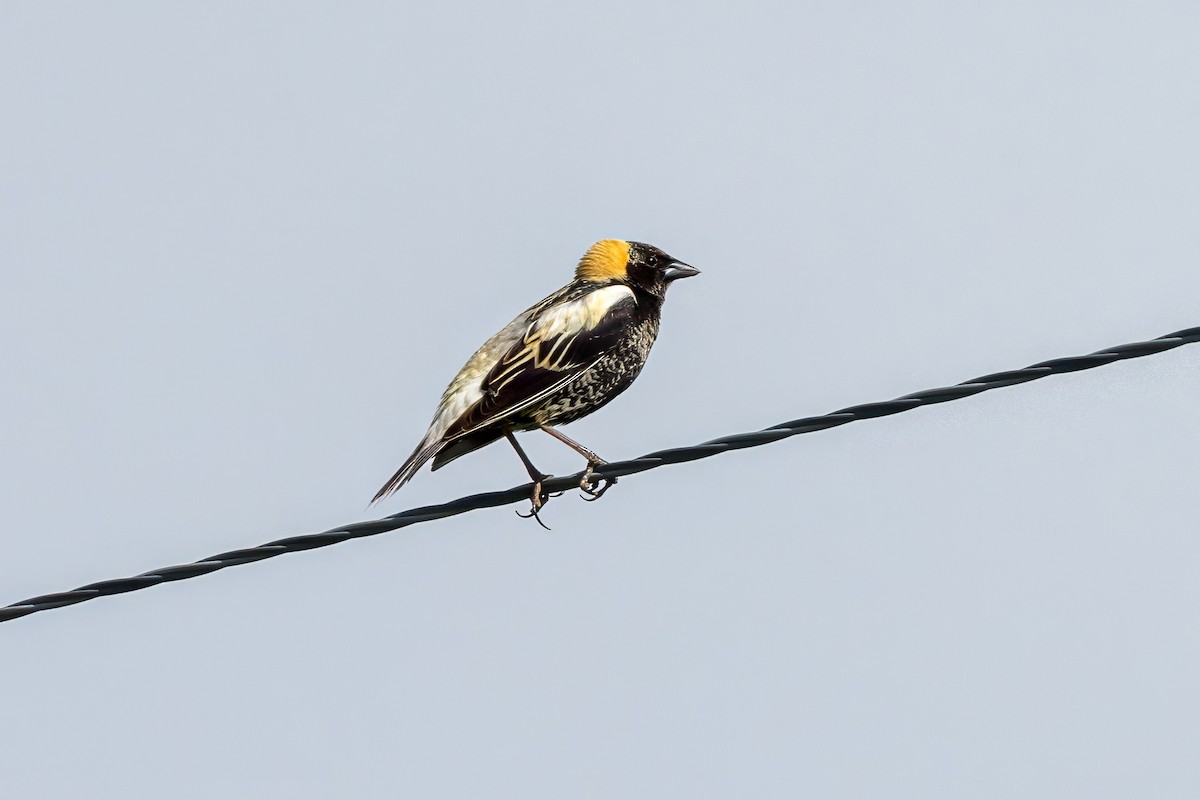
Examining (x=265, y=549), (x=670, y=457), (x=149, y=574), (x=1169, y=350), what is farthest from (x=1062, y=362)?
(x=149, y=574)

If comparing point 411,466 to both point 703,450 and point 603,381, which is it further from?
point 703,450

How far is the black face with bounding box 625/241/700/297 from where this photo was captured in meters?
10.5

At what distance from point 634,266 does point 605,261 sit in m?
0.18

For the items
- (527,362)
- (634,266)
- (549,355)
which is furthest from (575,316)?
(634,266)

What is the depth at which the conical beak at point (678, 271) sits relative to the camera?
10.6 meters

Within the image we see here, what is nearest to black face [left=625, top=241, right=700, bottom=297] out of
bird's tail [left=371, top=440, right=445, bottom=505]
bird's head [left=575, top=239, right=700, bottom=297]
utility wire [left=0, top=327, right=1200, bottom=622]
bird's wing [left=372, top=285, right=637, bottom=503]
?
bird's head [left=575, top=239, right=700, bottom=297]

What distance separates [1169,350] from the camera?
231 inches

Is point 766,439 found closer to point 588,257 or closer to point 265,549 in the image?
point 265,549

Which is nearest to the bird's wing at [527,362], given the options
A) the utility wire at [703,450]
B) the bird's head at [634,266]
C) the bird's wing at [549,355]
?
the bird's wing at [549,355]

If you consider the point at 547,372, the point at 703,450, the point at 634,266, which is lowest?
the point at 703,450

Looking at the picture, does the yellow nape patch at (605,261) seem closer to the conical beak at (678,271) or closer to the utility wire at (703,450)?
the conical beak at (678,271)

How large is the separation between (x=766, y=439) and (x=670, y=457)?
421 millimetres

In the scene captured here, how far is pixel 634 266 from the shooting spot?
1059cm

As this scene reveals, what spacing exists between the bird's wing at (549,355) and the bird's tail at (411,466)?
9 cm
